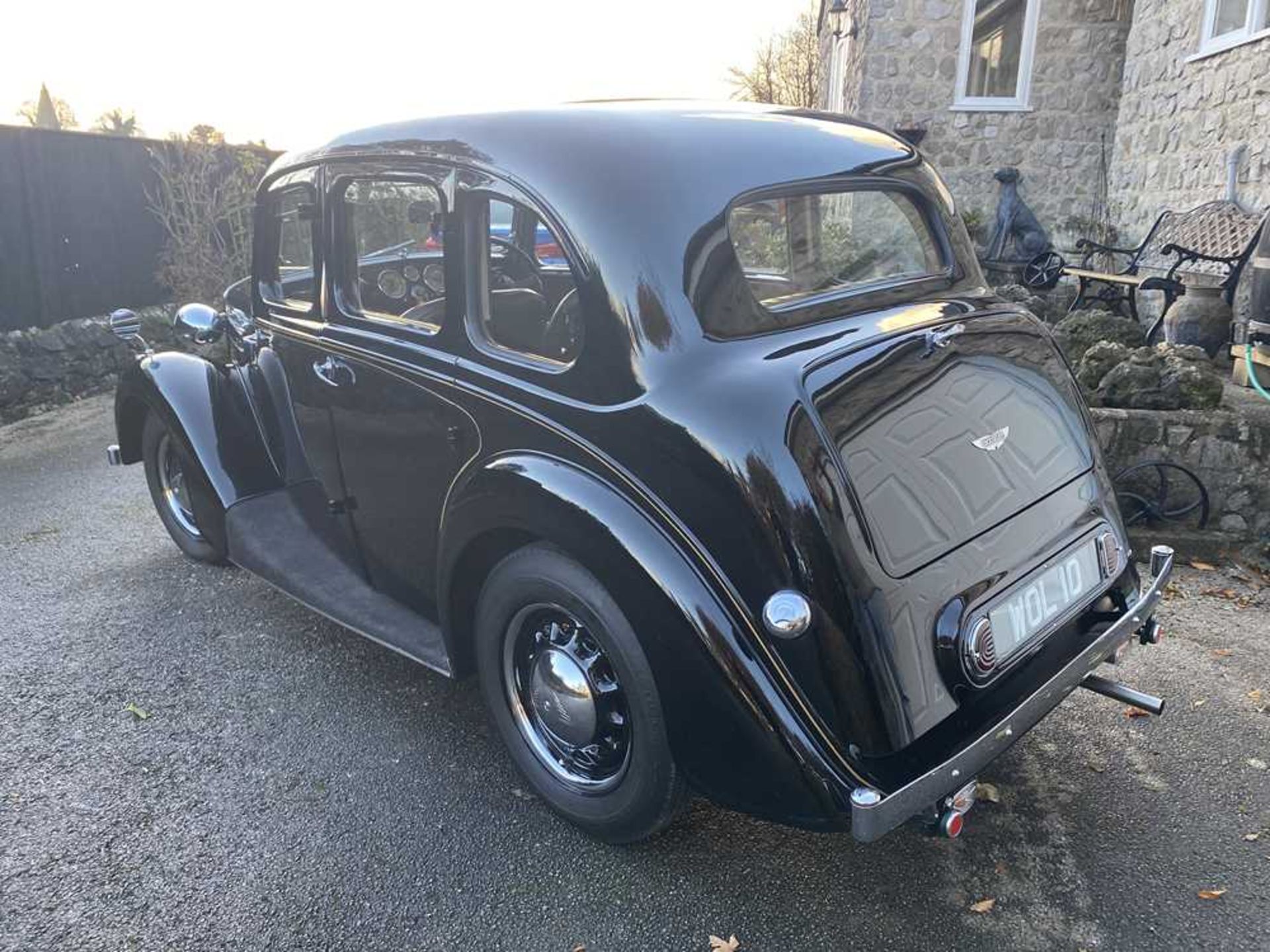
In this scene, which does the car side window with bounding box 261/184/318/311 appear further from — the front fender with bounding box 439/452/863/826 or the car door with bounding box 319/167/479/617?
the front fender with bounding box 439/452/863/826

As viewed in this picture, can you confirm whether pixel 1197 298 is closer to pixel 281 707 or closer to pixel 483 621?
pixel 483 621

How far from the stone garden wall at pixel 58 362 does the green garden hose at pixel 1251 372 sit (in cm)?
809


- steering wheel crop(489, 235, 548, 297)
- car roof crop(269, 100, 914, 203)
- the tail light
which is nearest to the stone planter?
car roof crop(269, 100, 914, 203)

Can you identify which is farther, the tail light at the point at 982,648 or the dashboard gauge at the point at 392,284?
the dashboard gauge at the point at 392,284

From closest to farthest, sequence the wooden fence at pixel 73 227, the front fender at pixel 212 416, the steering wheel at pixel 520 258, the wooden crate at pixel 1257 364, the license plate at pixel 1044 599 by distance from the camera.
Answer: the license plate at pixel 1044 599 < the steering wheel at pixel 520 258 < the front fender at pixel 212 416 < the wooden crate at pixel 1257 364 < the wooden fence at pixel 73 227

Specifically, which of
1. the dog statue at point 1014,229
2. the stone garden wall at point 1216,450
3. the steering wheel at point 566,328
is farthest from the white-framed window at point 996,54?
the steering wheel at point 566,328

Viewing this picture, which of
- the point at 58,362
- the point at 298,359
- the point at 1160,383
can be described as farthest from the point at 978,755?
the point at 58,362

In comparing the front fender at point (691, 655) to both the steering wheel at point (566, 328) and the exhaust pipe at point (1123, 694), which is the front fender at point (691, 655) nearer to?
the steering wheel at point (566, 328)

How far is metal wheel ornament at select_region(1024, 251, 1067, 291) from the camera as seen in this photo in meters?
10.0

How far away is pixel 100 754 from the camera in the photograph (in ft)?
10.5


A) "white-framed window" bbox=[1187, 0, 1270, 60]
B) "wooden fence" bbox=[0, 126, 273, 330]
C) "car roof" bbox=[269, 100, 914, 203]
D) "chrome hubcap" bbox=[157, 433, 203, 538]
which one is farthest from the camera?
"wooden fence" bbox=[0, 126, 273, 330]

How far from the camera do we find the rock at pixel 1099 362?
16.8 feet

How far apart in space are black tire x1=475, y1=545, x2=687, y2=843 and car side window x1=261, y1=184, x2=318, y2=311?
61.5 inches

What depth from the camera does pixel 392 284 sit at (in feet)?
10.9
